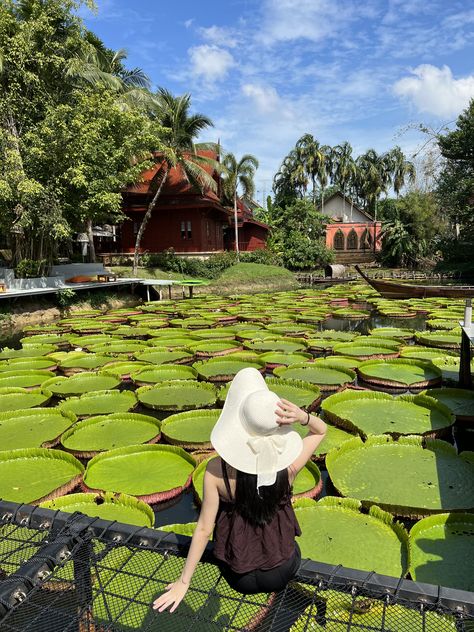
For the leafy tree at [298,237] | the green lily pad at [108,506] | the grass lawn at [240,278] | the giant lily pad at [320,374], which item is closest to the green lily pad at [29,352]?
the giant lily pad at [320,374]

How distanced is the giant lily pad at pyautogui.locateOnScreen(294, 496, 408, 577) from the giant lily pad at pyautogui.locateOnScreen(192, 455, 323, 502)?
0.29 m

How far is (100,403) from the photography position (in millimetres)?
6191

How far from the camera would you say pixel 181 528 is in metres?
3.07

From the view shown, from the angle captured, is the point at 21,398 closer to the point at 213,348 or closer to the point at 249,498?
the point at 213,348

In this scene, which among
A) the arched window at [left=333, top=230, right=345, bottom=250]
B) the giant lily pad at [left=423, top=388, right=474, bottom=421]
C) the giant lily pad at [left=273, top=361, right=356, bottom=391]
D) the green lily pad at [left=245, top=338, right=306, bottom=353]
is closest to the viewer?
the giant lily pad at [left=423, top=388, right=474, bottom=421]

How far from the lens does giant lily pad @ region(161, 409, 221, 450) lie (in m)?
4.80

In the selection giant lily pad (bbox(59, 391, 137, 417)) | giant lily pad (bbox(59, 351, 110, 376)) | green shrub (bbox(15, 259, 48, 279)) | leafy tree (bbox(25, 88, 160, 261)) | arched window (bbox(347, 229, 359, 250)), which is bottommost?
giant lily pad (bbox(59, 391, 137, 417))

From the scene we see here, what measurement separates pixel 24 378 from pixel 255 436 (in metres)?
7.06

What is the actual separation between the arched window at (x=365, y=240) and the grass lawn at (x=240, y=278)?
19.4 meters

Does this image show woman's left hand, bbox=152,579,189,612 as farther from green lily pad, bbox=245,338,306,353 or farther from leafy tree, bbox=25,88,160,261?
leafy tree, bbox=25,88,160,261

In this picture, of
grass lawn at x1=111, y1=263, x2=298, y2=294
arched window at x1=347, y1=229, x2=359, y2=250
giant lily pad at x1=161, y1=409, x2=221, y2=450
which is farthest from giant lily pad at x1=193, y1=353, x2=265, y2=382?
arched window at x1=347, y1=229, x2=359, y2=250

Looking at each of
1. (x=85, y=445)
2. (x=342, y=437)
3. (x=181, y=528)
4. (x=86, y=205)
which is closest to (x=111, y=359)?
(x=85, y=445)

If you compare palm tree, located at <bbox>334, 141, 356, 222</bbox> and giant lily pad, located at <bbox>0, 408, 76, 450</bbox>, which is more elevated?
palm tree, located at <bbox>334, 141, 356, 222</bbox>

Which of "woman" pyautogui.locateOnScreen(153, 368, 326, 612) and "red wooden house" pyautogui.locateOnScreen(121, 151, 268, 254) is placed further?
"red wooden house" pyautogui.locateOnScreen(121, 151, 268, 254)
